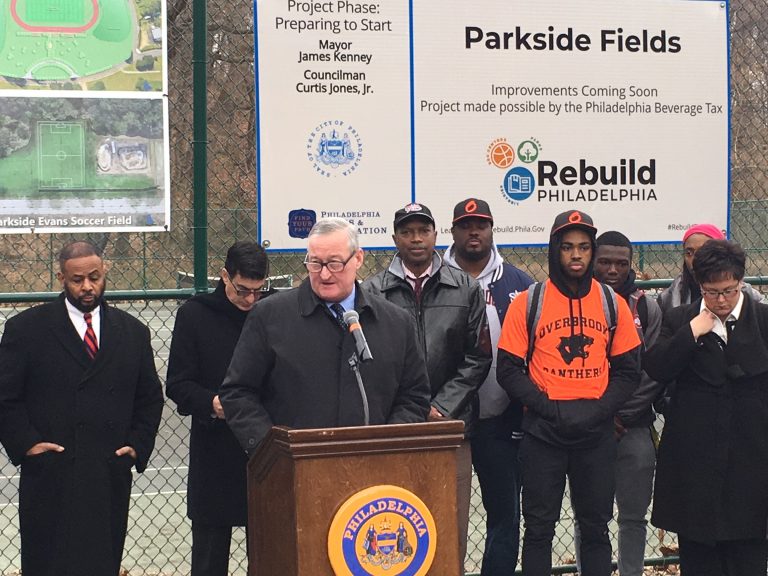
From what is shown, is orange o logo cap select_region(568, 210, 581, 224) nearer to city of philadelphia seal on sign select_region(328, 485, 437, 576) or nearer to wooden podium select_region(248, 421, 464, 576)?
wooden podium select_region(248, 421, 464, 576)

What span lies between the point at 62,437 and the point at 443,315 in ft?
5.81

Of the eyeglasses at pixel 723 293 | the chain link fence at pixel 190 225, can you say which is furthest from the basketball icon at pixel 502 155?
the eyeglasses at pixel 723 293

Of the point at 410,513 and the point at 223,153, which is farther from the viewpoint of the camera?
the point at 223,153

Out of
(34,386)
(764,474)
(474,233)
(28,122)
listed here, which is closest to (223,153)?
(28,122)

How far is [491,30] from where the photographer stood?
20.9 ft

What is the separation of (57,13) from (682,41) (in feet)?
11.8

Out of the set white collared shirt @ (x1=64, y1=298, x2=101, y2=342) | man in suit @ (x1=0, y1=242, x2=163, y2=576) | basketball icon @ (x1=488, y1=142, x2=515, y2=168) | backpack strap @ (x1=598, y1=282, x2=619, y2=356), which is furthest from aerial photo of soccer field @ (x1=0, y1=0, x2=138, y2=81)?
backpack strap @ (x1=598, y1=282, x2=619, y2=356)

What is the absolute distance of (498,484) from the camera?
5.47 meters

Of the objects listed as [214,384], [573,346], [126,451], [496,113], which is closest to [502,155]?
[496,113]

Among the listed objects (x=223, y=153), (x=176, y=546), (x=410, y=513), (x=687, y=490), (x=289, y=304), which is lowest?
(x=176, y=546)

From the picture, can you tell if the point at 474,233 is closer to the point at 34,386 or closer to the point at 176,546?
the point at 34,386

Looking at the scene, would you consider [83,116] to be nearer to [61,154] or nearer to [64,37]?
[61,154]

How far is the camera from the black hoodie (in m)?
5.05

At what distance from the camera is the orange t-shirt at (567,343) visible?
5.11 m
